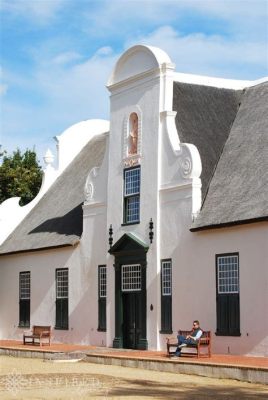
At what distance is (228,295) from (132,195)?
20.4 ft

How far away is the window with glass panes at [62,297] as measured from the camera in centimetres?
3400

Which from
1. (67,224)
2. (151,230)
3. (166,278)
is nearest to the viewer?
(166,278)

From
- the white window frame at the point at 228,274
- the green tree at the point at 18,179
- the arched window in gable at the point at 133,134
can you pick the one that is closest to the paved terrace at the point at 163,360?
the white window frame at the point at 228,274

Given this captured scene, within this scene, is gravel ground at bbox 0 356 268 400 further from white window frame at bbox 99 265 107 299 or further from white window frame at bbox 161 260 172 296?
white window frame at bbox 99 265 107 299

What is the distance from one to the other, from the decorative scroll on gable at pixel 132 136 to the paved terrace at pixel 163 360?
648 cm

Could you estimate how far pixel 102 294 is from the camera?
105 feet

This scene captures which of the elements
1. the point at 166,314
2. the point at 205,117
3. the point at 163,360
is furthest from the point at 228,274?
the point at 205,117

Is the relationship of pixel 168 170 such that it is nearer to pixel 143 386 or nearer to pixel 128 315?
pixel 128 315

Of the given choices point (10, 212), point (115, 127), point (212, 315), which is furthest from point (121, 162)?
point (10, 212)

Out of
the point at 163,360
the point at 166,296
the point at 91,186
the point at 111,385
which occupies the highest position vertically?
the point at 91,186

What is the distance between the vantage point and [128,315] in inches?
1193

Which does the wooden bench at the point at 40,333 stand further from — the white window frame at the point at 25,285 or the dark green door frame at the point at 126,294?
the dark green door frame at the point at 126,294

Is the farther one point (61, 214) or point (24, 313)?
point (24, 313)

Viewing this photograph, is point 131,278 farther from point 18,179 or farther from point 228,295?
point 18,179
